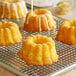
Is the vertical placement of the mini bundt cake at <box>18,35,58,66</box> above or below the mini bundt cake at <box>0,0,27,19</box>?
below

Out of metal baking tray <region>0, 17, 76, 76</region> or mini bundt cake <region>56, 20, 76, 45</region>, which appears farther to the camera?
mini bundt cake <region>56, 20, 76, 45</region>

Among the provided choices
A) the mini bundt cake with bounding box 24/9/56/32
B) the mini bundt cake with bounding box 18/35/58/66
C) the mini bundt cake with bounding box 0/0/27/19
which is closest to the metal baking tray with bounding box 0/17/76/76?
the mini bundt cake with bounding box 18/35/58/66

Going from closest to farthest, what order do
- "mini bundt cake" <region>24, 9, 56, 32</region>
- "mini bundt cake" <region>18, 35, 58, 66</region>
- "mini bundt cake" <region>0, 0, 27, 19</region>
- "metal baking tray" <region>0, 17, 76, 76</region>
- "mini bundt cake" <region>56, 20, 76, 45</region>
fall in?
1. "metal baking tray" <region>0, 17, 76, 76</region>
2. "mini bundt cake" <region>18, 35, 58, 66</region>
3. "mini bundt cake" <region>56, 20, 76, 45</region>
4. "mini bundt cake" <region>24, 9, 56, 32</region>
5. "mini bundt cake" <region>0, 0, 27, 19</region>

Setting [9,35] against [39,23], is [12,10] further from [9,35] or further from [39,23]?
[9,35]

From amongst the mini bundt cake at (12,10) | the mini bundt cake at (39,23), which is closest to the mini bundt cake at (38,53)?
the mini bundt cake at (39,23)

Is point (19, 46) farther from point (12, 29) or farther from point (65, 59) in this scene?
point (65, 59)

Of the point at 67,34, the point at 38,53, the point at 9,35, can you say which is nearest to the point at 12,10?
the point at 9,35

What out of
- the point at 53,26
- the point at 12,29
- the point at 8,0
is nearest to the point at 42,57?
the point at 12,29

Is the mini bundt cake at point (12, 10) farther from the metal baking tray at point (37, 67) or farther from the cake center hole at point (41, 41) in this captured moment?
the cake center hole at point (41, 41)

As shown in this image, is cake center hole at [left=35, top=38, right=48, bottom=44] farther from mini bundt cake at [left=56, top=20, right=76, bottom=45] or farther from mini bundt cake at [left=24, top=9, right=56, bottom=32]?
mini bundt cake at [left=24, top=9, right=56, bottom=32]
